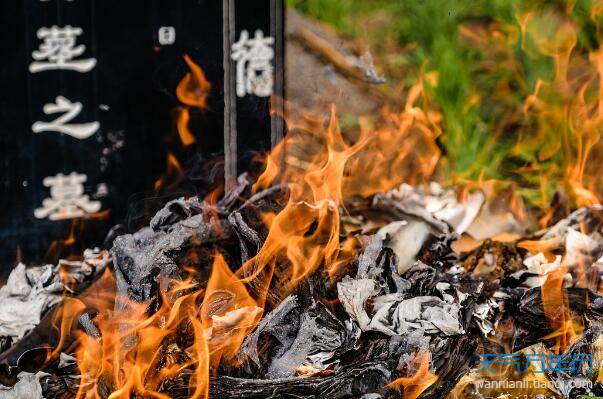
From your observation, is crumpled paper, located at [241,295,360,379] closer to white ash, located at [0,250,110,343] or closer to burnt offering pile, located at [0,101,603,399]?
burnt offering pile, located at [0,101,603,399]

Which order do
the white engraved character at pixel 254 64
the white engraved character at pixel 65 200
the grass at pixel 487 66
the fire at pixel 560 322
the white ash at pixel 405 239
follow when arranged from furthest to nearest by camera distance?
the grass at pixel 487 66 → the white engraved character at pixel 254 64 → the white engraved character at pixel 65 200 → the white ash at pixel 405 239 → the fire at pixel 560 322

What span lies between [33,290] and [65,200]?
2.71 ft

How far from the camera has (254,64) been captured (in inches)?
247

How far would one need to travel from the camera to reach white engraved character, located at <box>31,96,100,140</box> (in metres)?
5.42

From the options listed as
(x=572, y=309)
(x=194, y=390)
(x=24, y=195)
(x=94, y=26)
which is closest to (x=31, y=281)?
(x=24, y=195)

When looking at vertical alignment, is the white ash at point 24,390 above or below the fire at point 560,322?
below

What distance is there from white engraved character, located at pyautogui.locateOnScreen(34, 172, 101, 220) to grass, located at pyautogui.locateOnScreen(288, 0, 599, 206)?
236cm

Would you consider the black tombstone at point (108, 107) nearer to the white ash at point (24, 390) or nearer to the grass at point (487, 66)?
the grass at point (487, 66)

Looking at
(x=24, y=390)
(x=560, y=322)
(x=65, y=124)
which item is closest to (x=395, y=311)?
(x=560, y=322)

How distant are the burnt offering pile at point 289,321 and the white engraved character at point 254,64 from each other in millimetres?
1777

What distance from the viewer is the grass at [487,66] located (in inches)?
267

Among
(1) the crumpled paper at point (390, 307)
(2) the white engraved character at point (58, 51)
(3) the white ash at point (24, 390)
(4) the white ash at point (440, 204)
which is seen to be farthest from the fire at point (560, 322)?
(2) the white engraved character at point (58, 51)

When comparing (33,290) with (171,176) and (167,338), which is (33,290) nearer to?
(171,176)

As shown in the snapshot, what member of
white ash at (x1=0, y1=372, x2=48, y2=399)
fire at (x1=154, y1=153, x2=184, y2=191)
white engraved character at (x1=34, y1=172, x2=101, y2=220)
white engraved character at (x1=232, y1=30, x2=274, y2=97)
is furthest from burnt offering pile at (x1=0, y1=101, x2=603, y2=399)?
white engraved character at (x1=232, y1=30, x2=274, y2=97)
